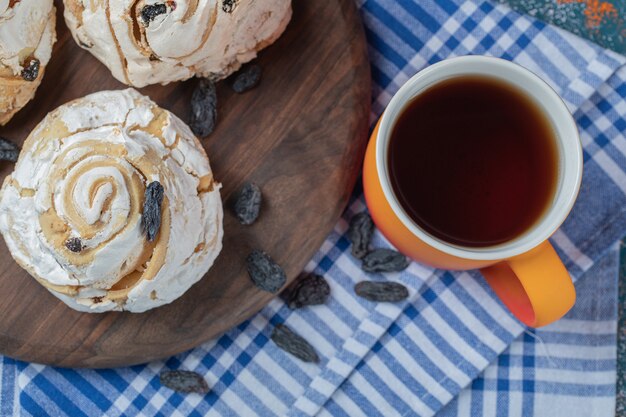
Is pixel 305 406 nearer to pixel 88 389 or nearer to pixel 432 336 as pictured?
pixel 432 336

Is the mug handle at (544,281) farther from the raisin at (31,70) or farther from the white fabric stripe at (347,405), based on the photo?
the raisin at (31,70)

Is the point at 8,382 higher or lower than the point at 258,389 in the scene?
lower

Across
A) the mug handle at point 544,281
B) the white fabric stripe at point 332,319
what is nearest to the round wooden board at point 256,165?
the white fabric stripe at point 332,319

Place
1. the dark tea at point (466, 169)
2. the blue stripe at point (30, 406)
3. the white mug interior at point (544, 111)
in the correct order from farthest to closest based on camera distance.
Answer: the blue stripe at point (30, 406) < the dark tea at point (466, 169) < the white mug interior at point (544, 111)

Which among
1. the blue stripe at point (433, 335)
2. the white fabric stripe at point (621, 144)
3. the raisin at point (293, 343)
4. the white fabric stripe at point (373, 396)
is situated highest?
the white fabric stripe at point (621, 144)

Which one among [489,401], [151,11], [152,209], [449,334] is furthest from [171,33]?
[489,401]

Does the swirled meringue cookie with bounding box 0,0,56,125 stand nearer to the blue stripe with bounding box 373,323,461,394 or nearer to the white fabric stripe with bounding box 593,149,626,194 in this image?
the blue stripe with bounding box 373,323,461,394

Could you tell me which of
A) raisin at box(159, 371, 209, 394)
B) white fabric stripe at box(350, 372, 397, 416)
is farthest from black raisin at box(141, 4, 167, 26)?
white fabric stripe at box(350, 372, 397, 416)
